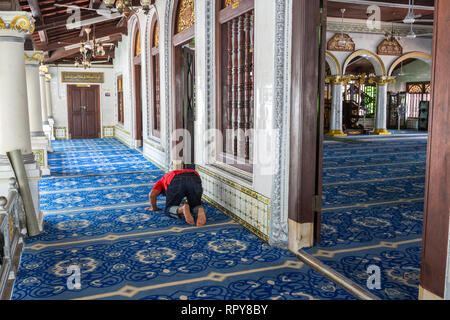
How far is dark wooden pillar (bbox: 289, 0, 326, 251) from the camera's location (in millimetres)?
3254

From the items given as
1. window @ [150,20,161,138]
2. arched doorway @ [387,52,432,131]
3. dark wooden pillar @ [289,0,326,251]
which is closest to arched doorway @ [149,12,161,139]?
window @ [150,20,161,138]

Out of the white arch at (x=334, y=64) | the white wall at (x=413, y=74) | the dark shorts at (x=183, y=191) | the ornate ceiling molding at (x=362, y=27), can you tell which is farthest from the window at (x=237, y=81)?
the white wall at (x=413, y=74)

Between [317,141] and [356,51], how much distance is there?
1216 cm

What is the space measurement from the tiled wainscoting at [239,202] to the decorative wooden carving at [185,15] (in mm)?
2298

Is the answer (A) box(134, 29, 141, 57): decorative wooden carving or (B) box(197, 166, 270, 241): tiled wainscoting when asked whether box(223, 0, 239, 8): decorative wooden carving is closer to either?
(B) box(197, 166, 270, 241): tiled wainscoting

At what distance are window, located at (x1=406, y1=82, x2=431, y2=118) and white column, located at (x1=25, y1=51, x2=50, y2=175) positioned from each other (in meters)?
16.5

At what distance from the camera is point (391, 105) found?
65.0ft

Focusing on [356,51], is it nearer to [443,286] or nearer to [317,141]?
[317,141]

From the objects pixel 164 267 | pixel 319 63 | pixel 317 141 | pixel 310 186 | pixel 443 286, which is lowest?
pixel 164 267

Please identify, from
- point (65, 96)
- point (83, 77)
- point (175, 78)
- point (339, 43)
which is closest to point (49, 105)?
point (65, 96)

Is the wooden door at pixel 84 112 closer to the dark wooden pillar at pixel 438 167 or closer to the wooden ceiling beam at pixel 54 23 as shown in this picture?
the wooden ceiling beam at pixel 54 23

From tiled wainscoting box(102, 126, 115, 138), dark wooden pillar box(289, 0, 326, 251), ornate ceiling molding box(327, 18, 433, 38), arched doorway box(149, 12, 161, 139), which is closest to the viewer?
dark wooden pillar box(289, 0, 326, 251)

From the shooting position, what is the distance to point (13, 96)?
404 centimetres

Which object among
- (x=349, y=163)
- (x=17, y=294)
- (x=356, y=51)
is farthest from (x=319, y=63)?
(x=356, y=51)
